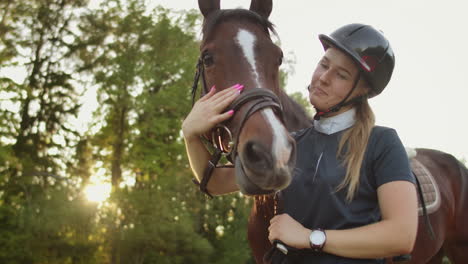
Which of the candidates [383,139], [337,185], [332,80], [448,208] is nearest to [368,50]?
[332,80]

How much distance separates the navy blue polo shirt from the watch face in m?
0.12

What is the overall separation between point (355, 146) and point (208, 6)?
4.62 ft

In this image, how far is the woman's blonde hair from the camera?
2000mm

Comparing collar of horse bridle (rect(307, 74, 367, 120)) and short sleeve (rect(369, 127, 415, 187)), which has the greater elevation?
collar of horse bridle (rect(307, 74, 367, 120))

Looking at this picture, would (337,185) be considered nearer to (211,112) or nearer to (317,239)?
(317,239)

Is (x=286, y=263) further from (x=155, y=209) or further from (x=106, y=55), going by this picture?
(x=106, y=55)

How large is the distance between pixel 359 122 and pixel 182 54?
19.0 meters

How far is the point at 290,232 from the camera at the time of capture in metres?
2.02

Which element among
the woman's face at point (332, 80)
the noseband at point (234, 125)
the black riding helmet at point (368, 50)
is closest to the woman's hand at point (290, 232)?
the noseband at point (234, 125)

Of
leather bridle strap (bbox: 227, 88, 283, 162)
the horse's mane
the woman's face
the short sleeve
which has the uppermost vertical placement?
the horse's mane

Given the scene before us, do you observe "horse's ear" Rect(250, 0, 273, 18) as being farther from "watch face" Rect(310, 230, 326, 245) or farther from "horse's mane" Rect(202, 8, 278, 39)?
"watch face" Rect(310, 230, 326, 245)

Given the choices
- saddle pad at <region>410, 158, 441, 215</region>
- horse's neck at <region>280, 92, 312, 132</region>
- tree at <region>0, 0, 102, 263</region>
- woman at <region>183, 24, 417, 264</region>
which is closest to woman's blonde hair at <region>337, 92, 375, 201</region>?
woman at <region>183, 24, 417, 264</region>

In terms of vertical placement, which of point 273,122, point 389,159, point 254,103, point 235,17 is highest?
point 235,17

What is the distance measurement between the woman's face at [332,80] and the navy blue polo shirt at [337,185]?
0.71 ft
